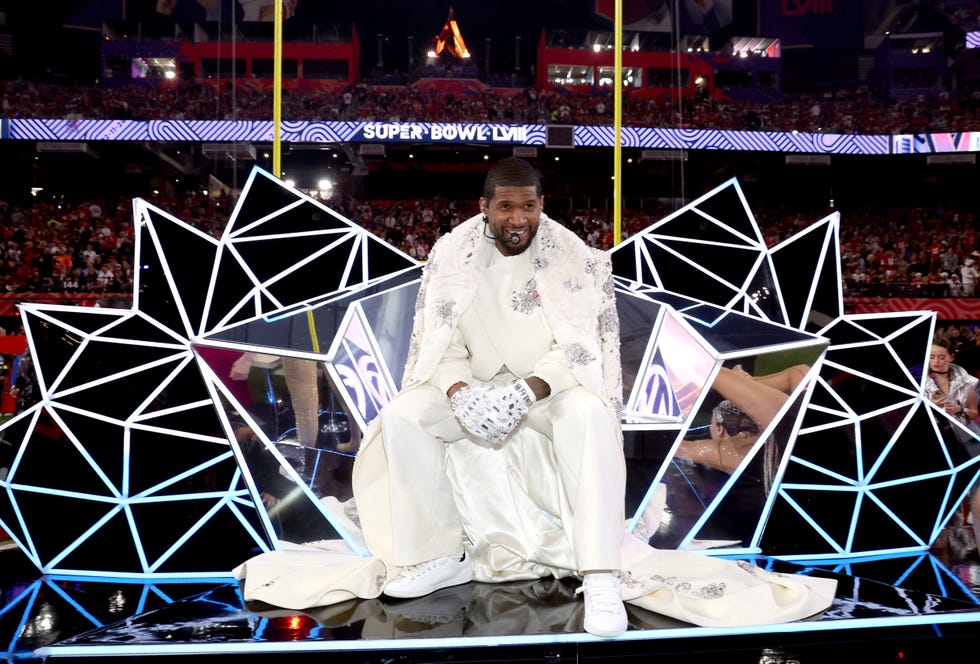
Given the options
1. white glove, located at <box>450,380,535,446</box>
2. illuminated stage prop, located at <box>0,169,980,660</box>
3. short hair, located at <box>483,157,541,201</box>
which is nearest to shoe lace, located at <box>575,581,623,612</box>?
white glove, located at <box>450,380,535,446</box>

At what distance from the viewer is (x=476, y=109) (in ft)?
57.4

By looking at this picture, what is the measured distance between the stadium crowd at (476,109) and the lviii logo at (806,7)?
6.84 m

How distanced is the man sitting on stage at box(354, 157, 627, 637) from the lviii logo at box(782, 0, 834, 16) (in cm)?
2619

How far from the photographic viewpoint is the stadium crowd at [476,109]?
54.9 feet

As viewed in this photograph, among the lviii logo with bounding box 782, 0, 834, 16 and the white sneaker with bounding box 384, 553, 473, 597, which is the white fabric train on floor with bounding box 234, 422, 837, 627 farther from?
the lviii logo with bounding box 782, 0, 834, 16

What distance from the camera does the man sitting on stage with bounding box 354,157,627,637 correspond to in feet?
6.90

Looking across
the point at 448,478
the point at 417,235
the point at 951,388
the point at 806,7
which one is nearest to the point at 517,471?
the point at 448,478

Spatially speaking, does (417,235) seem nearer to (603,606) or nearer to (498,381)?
(498,381)

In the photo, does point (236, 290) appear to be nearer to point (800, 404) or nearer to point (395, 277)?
point (395, 277)

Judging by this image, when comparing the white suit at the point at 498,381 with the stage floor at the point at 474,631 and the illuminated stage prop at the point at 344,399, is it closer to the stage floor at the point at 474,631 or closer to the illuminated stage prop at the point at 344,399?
the stage floor at the point at 474,631

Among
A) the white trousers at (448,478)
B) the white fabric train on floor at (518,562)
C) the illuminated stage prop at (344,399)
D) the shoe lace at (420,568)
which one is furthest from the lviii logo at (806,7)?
the shoe lace at (420,568)

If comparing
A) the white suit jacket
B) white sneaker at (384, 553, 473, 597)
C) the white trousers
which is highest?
the white suit jacket

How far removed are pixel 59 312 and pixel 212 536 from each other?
999 mm

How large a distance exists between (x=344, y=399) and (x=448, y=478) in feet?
1.71
